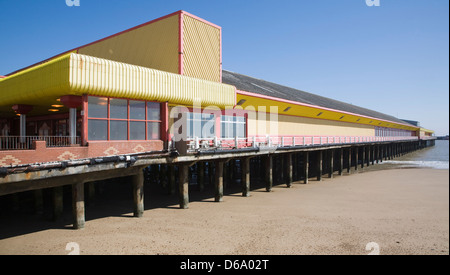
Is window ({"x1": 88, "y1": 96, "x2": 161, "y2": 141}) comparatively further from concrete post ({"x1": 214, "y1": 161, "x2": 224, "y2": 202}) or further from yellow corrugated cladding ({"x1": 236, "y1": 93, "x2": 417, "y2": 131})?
yellow corrugated cladding ({"x1": 236, "y1": 93, "x2": 417, "y2": 131})

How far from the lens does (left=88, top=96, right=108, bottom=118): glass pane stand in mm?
12477

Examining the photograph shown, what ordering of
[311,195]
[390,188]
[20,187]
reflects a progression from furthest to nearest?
[390,188] → [311,195] → [20,187]

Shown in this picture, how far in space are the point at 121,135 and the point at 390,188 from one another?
1677 cm

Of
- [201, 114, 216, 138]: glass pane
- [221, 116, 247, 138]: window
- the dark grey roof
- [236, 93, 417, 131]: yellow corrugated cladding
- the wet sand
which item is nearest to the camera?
the wet sand

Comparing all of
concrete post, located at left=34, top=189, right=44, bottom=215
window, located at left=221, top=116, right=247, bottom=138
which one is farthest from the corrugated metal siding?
window, located at left=221, top=116, right=247, bottom=138

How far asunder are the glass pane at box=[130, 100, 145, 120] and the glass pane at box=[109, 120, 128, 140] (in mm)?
546

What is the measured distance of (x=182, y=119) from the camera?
16141 mm

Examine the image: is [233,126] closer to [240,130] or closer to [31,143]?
[240,130]

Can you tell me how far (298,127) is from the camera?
92.2ft

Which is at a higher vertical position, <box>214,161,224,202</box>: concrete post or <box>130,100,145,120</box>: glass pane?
<box>130,100,145,120</box>: glass pane

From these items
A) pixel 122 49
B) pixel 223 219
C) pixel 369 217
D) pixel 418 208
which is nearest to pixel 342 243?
pixel 369 217

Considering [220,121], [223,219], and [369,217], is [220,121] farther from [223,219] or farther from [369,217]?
[369,217]

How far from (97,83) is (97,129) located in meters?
1.89

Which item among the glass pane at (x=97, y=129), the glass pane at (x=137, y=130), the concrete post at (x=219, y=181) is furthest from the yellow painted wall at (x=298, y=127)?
the glass pane at (x=97, y=129)
